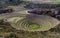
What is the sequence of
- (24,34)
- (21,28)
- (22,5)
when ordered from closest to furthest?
(24,34)
(21,28)
(22,5)

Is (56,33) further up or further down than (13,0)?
further down

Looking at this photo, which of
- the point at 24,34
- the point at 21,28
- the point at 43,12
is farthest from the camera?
the point at 43,12

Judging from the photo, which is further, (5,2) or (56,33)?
(5,2)

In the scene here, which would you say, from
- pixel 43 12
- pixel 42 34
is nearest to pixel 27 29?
pixel 42 34

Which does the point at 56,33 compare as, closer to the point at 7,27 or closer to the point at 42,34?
the point at 42,34

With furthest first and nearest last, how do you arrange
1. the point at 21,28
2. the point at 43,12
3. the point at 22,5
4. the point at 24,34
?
1. the point at 22,5
2. the point at 43,12
3. the point at 21,28
4. the point at 24,34

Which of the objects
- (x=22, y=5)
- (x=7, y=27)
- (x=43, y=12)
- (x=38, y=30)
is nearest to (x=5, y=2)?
(x=22, y=5)

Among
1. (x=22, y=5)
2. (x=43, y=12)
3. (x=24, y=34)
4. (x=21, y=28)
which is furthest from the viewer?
(x=22, y=5)

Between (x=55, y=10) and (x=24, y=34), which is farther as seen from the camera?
(x=55, y=10)

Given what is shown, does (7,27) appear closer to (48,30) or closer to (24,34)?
(24,34)
